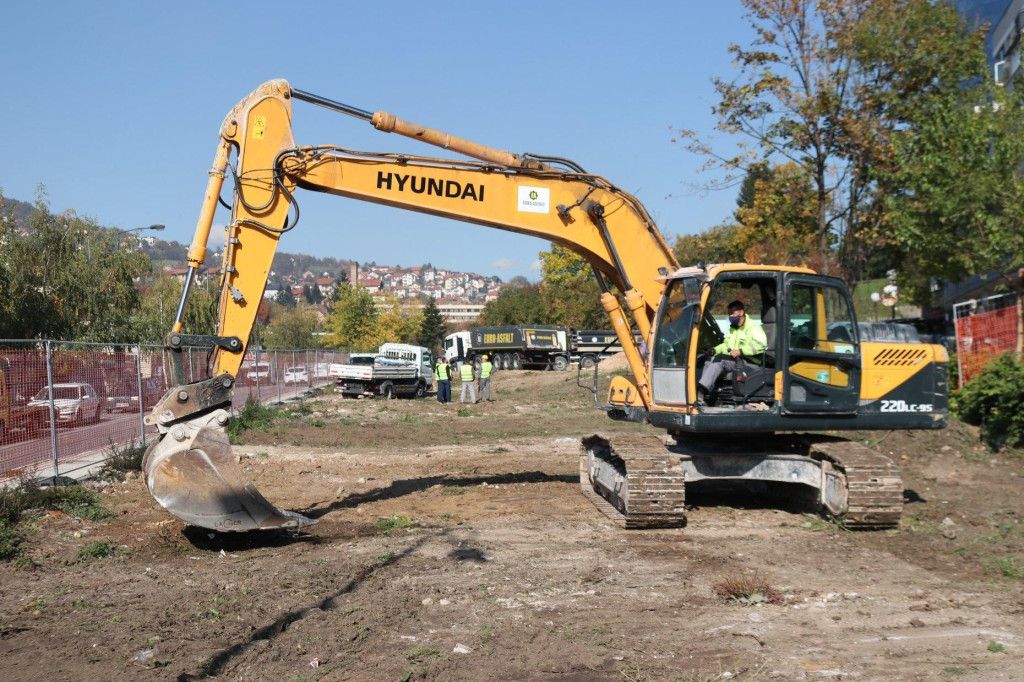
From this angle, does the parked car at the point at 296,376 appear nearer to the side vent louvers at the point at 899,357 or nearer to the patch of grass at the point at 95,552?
the patch of grass at the point at 95,552

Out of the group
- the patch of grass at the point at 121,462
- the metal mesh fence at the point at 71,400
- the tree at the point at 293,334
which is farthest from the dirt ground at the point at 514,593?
the tree at the point at 293,334

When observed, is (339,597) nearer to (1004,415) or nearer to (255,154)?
(255,154)

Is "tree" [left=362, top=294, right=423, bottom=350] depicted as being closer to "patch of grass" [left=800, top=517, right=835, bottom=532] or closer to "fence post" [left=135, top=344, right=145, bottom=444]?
"fence post" [left=135, top=344, right=145, bottom=444]

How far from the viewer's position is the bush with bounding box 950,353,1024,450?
48.1 ft

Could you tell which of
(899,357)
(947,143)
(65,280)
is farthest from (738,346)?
(65,280)

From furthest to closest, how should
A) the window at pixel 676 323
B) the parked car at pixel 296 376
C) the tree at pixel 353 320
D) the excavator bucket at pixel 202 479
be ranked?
the tree at pixel 353 320
the parked car at pixel 296 376
the window at pixel 676 323
the excavator bucket at pixel 202 479

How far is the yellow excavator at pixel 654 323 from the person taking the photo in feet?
30.0

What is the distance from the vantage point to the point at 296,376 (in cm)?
3638

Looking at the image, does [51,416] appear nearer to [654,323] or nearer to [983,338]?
[654,323]

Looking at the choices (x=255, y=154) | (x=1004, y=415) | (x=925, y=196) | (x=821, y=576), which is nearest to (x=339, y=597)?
(x=821, y=576)

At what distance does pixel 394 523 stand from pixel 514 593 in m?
2.96

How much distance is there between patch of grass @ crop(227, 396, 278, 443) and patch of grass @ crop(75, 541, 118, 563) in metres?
10.6

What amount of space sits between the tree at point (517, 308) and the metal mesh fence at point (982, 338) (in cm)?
5864

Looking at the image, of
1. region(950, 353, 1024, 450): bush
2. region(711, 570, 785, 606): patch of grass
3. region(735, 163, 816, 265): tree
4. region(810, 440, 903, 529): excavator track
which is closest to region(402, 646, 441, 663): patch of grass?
region(711, 570, 785, 606): patch of grass
